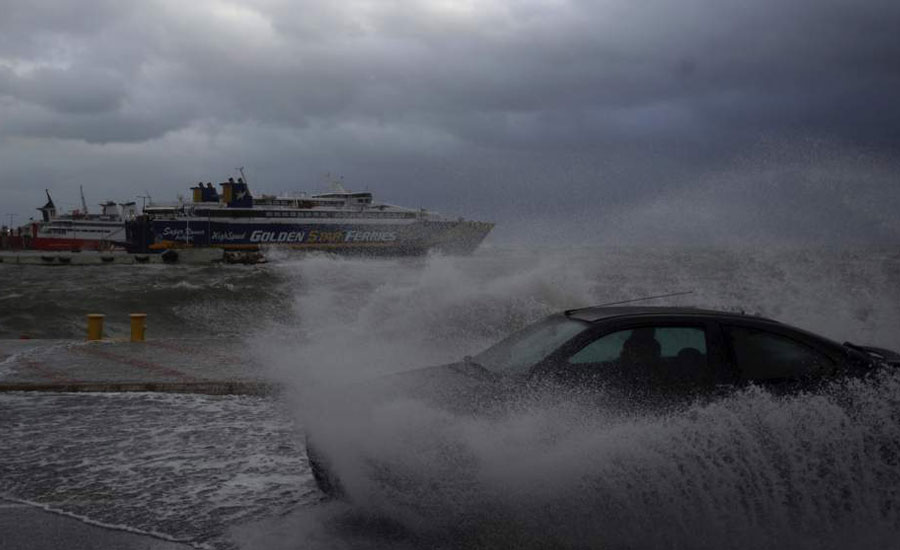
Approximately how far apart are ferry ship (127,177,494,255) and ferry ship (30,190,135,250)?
28.2m

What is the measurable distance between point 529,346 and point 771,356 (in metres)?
1.58

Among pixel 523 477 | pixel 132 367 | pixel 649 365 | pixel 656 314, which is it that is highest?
pixel 656 314

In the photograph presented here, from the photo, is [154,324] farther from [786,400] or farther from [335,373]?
[786,400]

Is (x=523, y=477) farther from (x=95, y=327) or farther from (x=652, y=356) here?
(x=95, y=327)

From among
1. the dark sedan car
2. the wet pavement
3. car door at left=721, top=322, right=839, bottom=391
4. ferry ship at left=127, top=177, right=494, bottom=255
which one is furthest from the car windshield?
ferry ship at left=127, top=177, right=494, bottom=255

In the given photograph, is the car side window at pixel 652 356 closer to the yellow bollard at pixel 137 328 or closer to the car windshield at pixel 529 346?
the car windshield at pixel 529 346

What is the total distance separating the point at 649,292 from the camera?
2402 cm

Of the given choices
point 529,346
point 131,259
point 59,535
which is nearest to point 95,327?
point 59,535

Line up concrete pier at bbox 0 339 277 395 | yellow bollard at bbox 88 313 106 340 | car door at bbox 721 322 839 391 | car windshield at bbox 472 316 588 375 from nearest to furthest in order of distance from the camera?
car door at bbox 721 322 839 391, car windshield at bbox 472 316 588 375, concrete pier at bbox 0 339 277 395, yellow bollard at bbox 88 313 106 340

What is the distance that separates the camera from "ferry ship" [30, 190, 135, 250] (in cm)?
9631

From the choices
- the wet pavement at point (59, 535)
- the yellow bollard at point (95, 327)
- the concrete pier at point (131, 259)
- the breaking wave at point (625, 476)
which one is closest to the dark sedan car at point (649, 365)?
the breaking wave at point (625, 476)

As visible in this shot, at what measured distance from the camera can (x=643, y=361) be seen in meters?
4.79

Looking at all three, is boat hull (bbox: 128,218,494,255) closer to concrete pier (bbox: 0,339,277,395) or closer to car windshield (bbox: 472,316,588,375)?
concrete pier (bbox: 0,339,277,395)

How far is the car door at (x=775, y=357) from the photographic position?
4.77m
